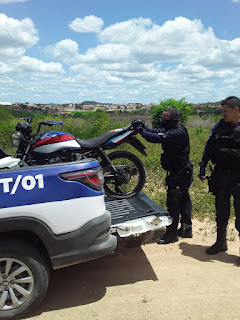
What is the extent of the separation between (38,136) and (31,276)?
248 cm

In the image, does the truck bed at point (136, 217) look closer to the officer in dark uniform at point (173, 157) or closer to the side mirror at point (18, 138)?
the officer in dark uniform at point (173, 157)

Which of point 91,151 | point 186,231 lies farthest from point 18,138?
point 186,231

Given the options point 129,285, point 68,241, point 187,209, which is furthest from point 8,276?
point 187,209

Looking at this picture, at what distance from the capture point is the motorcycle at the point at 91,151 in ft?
15.4

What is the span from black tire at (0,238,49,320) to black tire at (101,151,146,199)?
2.34 metres

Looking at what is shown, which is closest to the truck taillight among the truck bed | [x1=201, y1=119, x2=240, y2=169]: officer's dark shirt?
the truck bed

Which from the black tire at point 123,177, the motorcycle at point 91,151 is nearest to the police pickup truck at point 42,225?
the motorcycle at point 91,151

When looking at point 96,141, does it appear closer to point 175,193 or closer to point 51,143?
point 51,143

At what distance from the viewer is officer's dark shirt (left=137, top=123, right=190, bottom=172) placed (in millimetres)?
4375

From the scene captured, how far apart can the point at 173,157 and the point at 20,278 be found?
257 centimetres

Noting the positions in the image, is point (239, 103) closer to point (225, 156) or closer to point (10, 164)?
point (225, 156)

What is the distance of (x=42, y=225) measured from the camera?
276 centimetres

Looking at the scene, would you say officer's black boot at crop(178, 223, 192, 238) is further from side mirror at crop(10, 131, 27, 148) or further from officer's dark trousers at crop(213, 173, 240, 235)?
side mirror at crop(10, 131, 27, 148)

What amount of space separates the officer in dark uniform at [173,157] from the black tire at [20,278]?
215 centimetres
